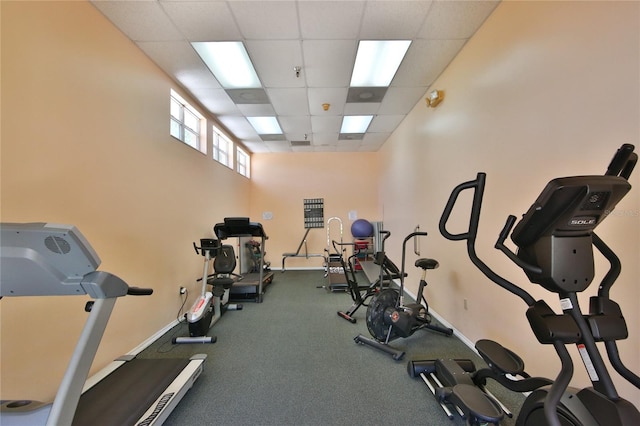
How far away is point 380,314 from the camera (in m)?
2.59

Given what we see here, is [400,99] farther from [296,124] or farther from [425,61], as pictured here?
[296,124]

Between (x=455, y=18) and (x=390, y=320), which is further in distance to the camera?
(x=390, y=320)

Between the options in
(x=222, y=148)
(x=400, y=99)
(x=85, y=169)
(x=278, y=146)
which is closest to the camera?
(x=85, y=169)

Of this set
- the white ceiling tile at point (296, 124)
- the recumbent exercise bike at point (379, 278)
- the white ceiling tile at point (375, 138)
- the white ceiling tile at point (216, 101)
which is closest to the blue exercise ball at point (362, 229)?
the white ceiling tile at point (375, 138)

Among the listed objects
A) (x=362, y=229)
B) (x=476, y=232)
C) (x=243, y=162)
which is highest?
(x=243, y=162)

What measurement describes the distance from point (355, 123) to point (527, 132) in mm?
3348

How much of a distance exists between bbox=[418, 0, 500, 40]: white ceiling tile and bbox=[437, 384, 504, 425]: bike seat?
305cm

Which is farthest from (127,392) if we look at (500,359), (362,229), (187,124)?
(362,229)

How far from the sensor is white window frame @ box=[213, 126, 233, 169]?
185 inches

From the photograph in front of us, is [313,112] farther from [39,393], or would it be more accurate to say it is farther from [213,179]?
[39,393]

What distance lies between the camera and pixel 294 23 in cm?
227

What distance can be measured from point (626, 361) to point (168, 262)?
13.3ft

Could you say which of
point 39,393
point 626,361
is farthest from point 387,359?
point 39,393

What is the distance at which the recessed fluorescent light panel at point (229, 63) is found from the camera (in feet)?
8.57
